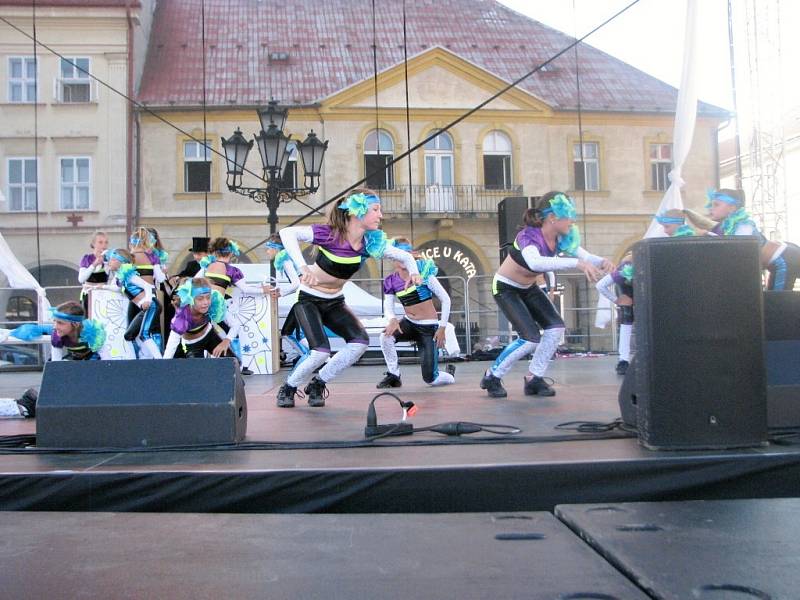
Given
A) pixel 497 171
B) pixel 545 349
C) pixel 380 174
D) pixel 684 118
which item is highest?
pixel 497 171

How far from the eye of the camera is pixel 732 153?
1580 inches

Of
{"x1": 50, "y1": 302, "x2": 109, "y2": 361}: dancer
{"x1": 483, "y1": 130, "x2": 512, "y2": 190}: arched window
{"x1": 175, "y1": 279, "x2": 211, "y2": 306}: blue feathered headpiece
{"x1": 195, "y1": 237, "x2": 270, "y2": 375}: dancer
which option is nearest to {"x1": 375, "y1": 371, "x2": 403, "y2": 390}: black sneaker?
{"x1": 175, "y1": 279, "x2": 211, "y2": 306}: blue feathered headpiece

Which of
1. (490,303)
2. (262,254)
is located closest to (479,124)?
(490,303)

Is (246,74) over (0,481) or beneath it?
over

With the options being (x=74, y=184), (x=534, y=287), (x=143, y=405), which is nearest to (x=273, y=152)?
(x=534, y=287)

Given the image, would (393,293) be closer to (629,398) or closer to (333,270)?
(333,270)

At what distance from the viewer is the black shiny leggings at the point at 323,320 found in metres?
5.62

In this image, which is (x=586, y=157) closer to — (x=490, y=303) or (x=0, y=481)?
(x=490, y=303)

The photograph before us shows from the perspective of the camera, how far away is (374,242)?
5.59 meters

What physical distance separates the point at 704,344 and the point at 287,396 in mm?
3309

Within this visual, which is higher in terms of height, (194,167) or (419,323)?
(194,167)

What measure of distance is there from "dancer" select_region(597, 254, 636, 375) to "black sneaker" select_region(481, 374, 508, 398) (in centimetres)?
237

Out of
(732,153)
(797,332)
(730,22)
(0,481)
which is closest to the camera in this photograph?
(0,481)

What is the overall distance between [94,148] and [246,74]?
4553 millimetres
